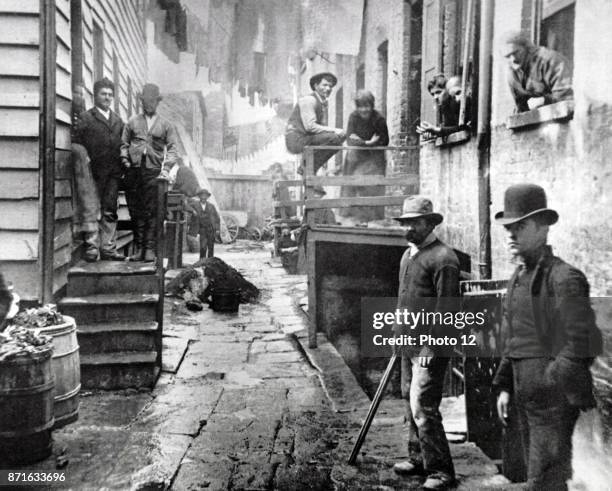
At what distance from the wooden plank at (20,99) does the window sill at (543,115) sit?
4411 millimetres

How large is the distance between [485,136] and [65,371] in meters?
4.53

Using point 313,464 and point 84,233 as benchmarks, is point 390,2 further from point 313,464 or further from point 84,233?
point 313,464

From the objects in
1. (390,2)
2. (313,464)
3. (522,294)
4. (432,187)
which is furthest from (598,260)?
(390,2)

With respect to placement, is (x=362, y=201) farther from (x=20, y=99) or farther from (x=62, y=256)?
(x=20, y=99)

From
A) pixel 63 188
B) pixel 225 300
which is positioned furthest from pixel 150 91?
pixel 225 300

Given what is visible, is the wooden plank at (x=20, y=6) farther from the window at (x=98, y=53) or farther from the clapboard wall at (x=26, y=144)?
the window at (x=98, y=53)

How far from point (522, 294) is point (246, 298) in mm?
8734

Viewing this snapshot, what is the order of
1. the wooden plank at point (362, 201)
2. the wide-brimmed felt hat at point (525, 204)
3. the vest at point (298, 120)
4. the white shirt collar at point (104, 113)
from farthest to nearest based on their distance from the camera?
the vest at point (298, 120) → the wooden plank at point (362, 201) → the white shirt collar at point (104, 113) → the wide-brimmed felt hat at point (525, 204)

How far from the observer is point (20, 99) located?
5.57 metres

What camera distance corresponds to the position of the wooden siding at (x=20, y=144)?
18.1 ft

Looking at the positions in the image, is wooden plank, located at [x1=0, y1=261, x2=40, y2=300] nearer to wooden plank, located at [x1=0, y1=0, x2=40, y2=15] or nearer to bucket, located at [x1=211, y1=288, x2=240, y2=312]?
wooden plank, located at [x1=0, y1=0, x2=40, y2=15]

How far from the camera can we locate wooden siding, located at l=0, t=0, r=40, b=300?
18.1ft

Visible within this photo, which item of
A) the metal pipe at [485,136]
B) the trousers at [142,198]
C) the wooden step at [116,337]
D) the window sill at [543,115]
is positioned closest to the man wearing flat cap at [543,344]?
the window sill at [543,115]

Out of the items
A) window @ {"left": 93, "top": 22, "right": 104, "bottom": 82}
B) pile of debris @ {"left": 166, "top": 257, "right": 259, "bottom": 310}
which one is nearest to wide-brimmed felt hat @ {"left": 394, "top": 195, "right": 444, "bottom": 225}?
window @ {"left": 93, "top": 22, "right": 104, "bottom": 82}
